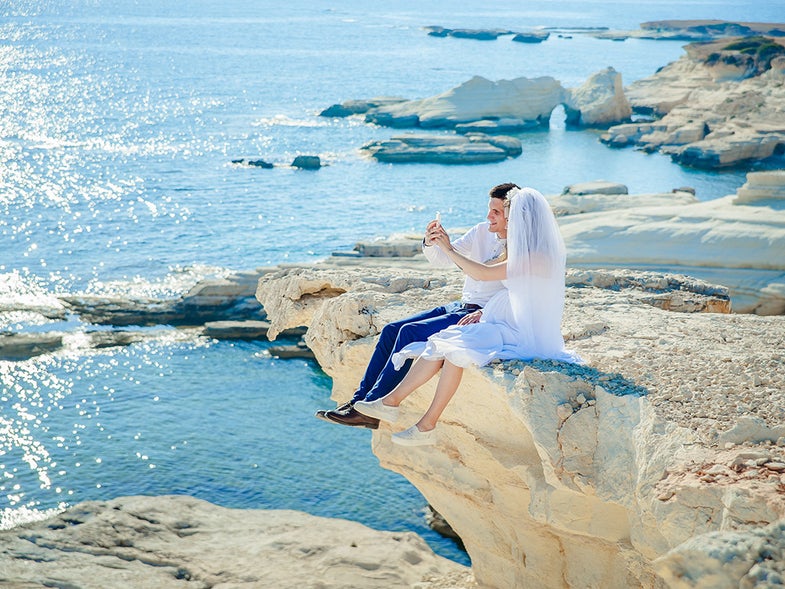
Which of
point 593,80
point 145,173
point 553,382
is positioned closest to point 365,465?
point 553,382

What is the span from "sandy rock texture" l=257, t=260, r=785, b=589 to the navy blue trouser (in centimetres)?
41

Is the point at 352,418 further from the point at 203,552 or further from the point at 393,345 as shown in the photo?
the point at 203,552

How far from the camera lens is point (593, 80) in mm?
45281

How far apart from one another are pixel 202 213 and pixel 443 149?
1247 cm

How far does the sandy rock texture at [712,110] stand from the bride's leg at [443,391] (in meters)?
31.1

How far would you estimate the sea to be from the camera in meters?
13.5

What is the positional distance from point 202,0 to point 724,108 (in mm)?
112042

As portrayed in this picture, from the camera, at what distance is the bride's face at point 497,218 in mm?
6609

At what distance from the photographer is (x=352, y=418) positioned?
21.6 feet

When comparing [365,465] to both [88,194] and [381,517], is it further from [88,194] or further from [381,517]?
[88,194]

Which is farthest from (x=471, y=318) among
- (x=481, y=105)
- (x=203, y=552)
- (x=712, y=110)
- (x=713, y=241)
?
(x=481, y=105)

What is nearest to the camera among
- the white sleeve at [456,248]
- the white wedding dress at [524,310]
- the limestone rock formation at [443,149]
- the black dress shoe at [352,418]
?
the white wedding dress at [524,310]

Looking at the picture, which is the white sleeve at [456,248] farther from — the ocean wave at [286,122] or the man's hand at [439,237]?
the ocean wave at [286,122]

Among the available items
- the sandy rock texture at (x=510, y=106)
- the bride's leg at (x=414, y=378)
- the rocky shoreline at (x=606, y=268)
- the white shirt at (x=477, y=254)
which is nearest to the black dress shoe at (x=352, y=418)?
the bride's leg at (x=414, y=378)
